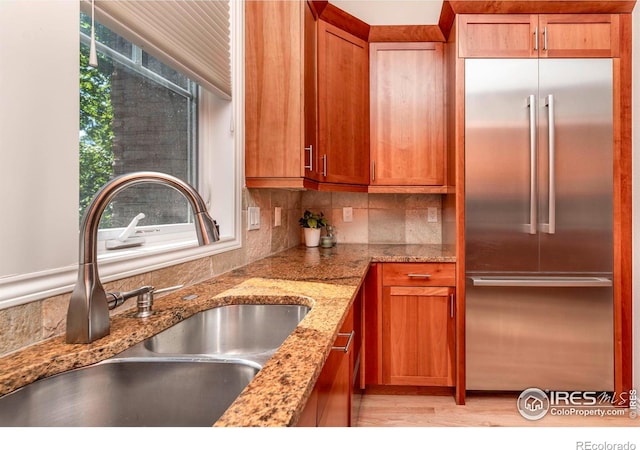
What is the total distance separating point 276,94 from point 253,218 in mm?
630

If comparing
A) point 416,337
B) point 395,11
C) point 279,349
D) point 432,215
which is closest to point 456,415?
point 416,337

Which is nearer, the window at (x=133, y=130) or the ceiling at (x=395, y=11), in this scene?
the window at (x=133, y=130)

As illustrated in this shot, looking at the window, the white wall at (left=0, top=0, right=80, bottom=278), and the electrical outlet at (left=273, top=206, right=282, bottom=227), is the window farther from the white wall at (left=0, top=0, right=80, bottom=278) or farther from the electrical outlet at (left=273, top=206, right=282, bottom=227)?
the electrical outlet at (left=273, top=206, right=282, bottom=227)

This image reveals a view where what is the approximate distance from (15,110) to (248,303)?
0.79 metres

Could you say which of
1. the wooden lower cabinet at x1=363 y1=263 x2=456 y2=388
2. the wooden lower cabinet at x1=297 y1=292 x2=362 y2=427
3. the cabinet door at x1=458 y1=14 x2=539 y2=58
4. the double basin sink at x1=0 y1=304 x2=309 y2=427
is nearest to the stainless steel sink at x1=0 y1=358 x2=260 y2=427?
the double basin sink at x1=0 y1=304 x2=309 y2=427

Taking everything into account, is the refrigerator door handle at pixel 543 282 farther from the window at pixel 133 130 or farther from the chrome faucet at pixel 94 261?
the chrome faucet at pixel 94 261

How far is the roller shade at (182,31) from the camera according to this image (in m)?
1.14

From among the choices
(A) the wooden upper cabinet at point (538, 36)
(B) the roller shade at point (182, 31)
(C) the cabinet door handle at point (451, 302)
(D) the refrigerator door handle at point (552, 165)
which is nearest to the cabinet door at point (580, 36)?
(A) the wooden upper cabinet at point (538, 36)

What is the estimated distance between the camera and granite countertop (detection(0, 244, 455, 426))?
595 millimetres

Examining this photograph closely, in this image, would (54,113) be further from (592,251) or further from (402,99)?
(592,251)

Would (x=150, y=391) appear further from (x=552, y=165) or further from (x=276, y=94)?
(x=552, y=165)

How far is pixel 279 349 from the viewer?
0.81 m

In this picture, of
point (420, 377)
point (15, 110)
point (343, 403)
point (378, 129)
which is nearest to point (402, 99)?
point (378, 129)

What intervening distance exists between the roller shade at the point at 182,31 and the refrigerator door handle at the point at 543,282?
64.7 inches
